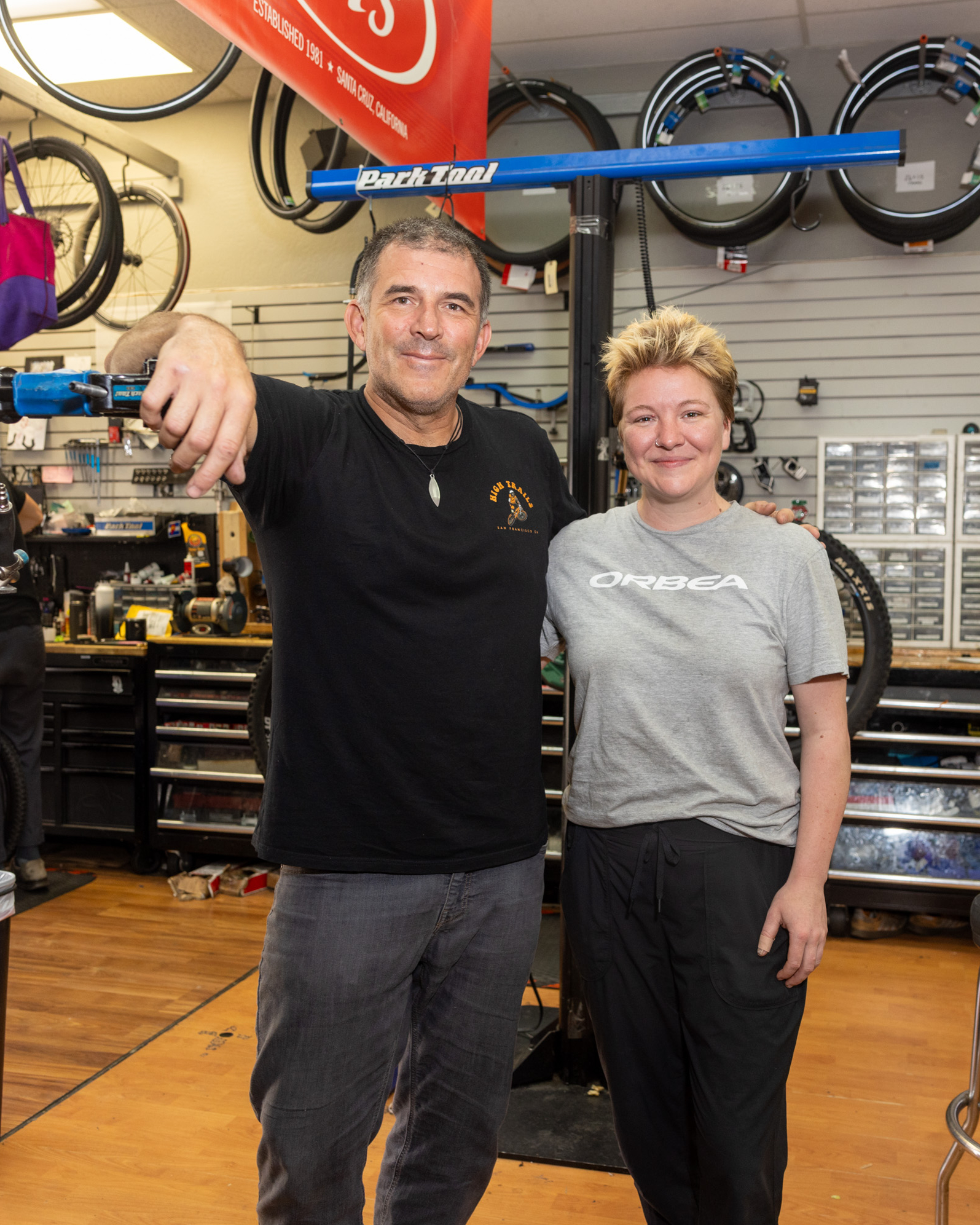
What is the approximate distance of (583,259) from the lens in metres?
2.77

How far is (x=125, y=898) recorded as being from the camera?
4.43 metres

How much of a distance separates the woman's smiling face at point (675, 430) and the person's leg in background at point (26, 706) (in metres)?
3.32

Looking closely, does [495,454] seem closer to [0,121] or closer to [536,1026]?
[536,1026]

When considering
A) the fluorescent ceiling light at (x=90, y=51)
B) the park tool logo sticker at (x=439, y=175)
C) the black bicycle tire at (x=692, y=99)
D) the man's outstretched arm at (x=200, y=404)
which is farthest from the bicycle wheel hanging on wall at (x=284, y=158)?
the man's outstretched arm at (x=200, y=404)

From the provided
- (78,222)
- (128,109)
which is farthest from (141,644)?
(78,222)

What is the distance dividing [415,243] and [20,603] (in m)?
3.22

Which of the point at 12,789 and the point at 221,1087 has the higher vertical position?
the point at 12,789

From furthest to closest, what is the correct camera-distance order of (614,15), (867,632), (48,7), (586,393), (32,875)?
(614,15) → (48,7) → (32,875) → (867,632) → (586,393)

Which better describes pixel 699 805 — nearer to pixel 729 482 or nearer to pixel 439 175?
pixel 439 175

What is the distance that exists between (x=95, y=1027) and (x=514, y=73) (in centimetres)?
498

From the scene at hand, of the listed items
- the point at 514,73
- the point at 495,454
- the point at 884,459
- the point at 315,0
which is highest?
the point at 514,73

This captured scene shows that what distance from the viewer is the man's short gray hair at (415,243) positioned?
5.22 feet

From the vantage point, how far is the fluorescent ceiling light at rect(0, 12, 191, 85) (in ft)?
15.8

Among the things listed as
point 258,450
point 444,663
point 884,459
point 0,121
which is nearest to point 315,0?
point 258,450
